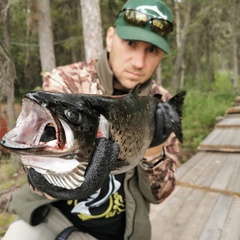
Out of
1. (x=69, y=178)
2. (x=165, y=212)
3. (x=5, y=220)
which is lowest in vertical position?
(x=5, y=220)

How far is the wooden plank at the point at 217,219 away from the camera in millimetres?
2912

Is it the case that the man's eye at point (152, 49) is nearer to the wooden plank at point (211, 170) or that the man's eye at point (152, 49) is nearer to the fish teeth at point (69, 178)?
the fish teeth at point (69, 178)

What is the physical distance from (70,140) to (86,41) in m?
5.13

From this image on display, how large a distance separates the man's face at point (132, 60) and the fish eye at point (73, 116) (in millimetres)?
1128

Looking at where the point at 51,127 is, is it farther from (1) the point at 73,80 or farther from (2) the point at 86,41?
(2) the point at 86,41

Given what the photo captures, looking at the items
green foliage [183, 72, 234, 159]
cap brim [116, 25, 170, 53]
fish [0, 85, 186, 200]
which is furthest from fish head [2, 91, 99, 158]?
green foliage [183, 72, 234, 159]

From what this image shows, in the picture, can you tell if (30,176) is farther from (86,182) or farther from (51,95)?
(51,95)

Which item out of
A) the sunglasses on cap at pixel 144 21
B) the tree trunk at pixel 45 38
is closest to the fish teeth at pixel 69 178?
the sunglasses on cap at pixel 144 21

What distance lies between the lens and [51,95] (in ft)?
2.84

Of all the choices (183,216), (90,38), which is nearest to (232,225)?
(183,216)

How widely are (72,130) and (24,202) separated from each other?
4.04ft

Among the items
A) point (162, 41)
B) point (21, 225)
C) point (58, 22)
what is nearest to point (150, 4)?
point (162, 41)

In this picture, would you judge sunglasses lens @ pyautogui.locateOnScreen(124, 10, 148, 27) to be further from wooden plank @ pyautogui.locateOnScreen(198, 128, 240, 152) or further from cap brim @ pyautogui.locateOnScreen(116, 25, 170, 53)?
wooden plank @ pyautogui.locateOnScreen(198, 128, 240, 152)

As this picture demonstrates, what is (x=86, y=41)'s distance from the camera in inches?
223
